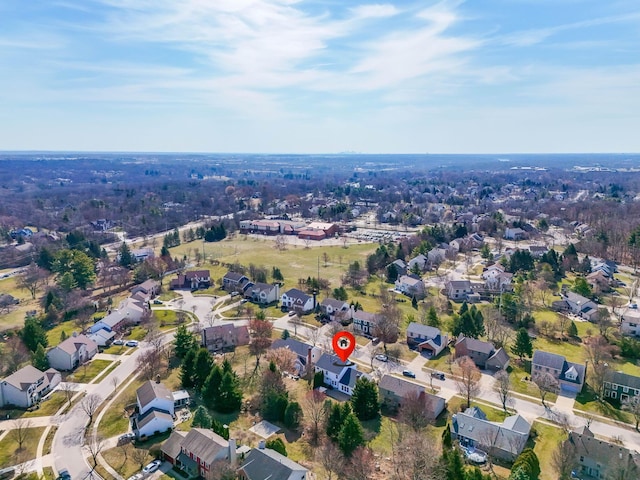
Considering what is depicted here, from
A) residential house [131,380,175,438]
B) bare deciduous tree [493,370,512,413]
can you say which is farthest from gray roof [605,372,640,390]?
residential house [131,380,175,438]

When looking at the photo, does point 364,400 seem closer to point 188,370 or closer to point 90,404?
point 188,370

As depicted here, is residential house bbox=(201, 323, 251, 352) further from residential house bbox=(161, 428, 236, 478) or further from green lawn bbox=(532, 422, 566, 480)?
green lawn bbox=(532, 422, 566, 480)

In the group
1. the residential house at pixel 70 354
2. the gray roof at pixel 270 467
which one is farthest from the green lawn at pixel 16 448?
the gray roof at pixel 270 467

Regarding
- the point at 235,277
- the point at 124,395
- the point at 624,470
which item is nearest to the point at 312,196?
the point at 235,277

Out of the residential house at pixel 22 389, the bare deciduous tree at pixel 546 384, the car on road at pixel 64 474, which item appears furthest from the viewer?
the bare deciduous tree at pixel 546 384

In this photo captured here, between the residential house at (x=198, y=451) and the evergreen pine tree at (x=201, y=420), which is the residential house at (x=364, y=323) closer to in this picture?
the evergreen pine tree at (x=201, y=420)

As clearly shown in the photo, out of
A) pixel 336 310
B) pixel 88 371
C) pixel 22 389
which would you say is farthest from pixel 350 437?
pixel 88 371
